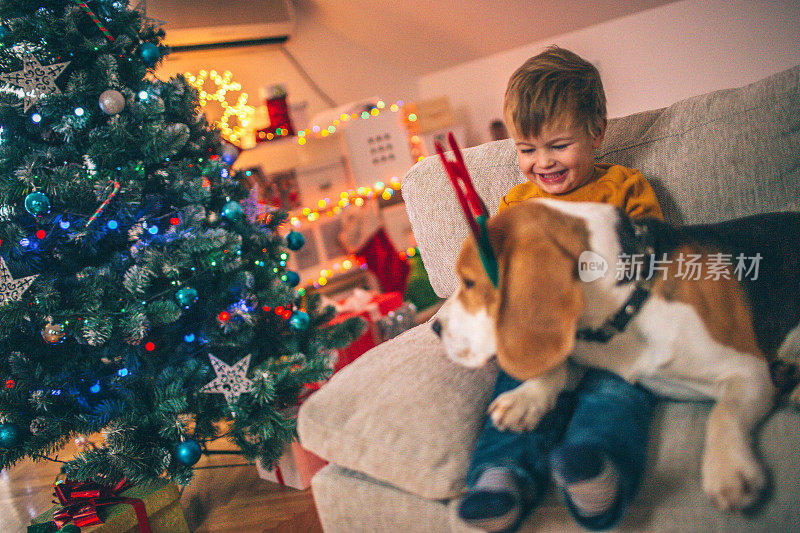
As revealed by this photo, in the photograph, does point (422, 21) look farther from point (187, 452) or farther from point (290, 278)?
point (187, 452)

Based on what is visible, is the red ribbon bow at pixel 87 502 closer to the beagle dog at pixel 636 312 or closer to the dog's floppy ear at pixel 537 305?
the beagle dog at pixel 636 312

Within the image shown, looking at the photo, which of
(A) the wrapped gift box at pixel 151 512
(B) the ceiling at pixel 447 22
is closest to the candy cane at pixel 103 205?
(A) the wrapped gift box at pixel 151 512

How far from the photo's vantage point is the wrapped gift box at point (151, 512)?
172 cm

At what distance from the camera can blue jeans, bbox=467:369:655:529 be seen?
0.80 metres

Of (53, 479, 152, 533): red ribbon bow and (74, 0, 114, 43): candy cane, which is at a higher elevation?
(74, 0, 114, 43): candy cane

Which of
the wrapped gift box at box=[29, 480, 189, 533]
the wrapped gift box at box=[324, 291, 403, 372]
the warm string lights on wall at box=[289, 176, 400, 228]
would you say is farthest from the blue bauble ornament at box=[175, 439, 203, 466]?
the warm string lights on wall at box=[289, 176, 400, 228]

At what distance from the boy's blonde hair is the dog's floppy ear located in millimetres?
419

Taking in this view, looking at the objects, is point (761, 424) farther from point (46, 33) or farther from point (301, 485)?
point (46, 33)

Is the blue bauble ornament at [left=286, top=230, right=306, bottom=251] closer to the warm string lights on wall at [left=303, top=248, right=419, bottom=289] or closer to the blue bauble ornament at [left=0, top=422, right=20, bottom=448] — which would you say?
the blue bauble ornament at [left=0, top=422, right=20, bottom=448]

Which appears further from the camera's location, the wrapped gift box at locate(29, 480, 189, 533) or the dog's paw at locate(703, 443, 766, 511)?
the wrapped gift box at locate(29, 480, 189, 533)

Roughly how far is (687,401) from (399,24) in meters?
3.87

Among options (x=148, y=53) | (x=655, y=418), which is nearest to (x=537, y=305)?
(x=655, y=418)

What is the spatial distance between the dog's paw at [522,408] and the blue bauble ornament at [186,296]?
1.26m

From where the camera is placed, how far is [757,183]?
123 cm
